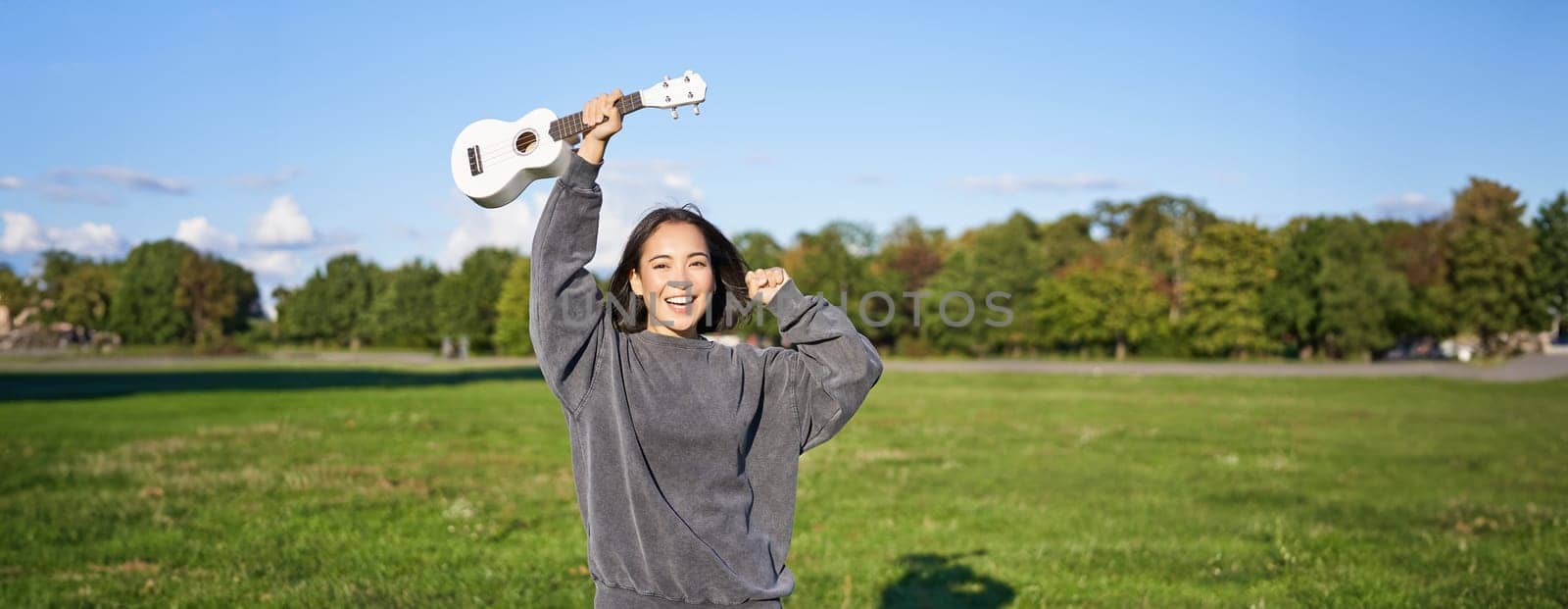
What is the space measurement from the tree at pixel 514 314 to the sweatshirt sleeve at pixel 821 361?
66.5 metres

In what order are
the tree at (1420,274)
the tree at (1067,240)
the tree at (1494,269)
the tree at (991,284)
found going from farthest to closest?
the tree at (1067,240), the tree at (991,284), the tree at (1420,274), the tree at (1494,269)

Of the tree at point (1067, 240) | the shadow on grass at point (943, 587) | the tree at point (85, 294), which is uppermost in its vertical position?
the tree at point (1067, 240)

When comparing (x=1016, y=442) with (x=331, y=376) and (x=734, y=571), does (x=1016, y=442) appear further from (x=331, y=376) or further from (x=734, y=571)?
(x=331, y=376)

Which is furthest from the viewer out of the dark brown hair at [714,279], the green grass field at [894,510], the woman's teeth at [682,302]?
the green grass field at [894,510]

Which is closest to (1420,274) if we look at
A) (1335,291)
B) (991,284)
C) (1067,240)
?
(1335,291)

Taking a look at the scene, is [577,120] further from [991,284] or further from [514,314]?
[514,314]

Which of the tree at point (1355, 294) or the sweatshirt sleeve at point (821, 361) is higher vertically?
the tree at point (1355, 294)

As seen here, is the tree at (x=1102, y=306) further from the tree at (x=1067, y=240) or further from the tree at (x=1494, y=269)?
the tree at (x=1494, y=269)

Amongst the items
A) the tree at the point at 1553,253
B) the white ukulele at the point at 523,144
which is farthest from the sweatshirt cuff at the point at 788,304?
the tree at the point at 1553,253

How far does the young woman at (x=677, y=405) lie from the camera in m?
2.96

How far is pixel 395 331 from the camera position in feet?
257

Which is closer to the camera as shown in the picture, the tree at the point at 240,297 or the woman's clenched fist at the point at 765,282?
the woman's clenched fist at the point at 765,282

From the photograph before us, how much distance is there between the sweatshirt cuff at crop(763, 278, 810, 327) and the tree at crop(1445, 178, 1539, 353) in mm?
67450

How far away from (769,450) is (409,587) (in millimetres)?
5944
